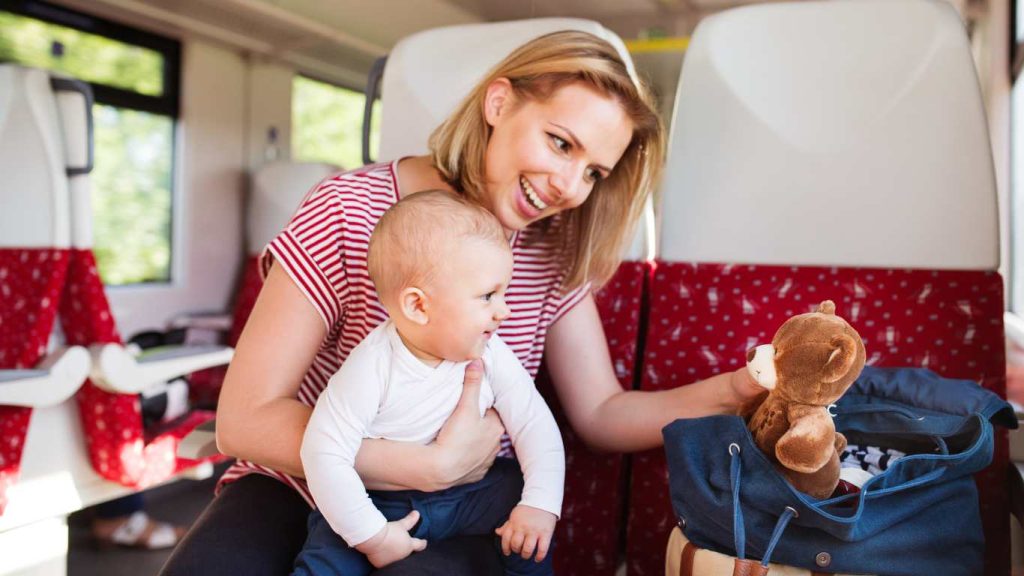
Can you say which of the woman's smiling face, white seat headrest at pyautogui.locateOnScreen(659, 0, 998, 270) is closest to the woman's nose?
the woman's smiling face

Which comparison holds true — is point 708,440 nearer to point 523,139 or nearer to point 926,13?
point 523,139

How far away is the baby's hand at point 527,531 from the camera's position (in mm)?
1183

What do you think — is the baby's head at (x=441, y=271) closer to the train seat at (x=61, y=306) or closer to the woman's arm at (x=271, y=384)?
the woman's arm at (x=271, y=384)

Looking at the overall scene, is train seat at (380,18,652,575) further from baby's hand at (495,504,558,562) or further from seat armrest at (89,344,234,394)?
seat armrest at (89,344,234,394)

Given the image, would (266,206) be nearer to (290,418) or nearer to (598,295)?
(598,295)

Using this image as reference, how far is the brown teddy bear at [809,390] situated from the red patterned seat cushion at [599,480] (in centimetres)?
62

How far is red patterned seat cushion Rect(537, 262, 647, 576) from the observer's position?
1.66 meters

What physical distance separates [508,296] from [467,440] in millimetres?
357

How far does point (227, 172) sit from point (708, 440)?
5339mm

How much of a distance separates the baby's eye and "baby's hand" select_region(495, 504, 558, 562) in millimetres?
572

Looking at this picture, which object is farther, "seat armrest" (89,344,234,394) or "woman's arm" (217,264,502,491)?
"seat armrest" (89,344,234,394)

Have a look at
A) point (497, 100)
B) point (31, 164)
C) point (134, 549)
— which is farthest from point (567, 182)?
point (134, 549)

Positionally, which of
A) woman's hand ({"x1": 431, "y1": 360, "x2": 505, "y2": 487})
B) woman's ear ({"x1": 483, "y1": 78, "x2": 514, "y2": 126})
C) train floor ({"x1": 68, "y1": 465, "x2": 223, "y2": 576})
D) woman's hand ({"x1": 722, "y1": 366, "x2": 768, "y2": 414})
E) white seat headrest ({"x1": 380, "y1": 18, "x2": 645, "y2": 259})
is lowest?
train floor ({"x1": 68, "y1": 465, "x2": 223, "y2": 576})

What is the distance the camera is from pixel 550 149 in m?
1.30
